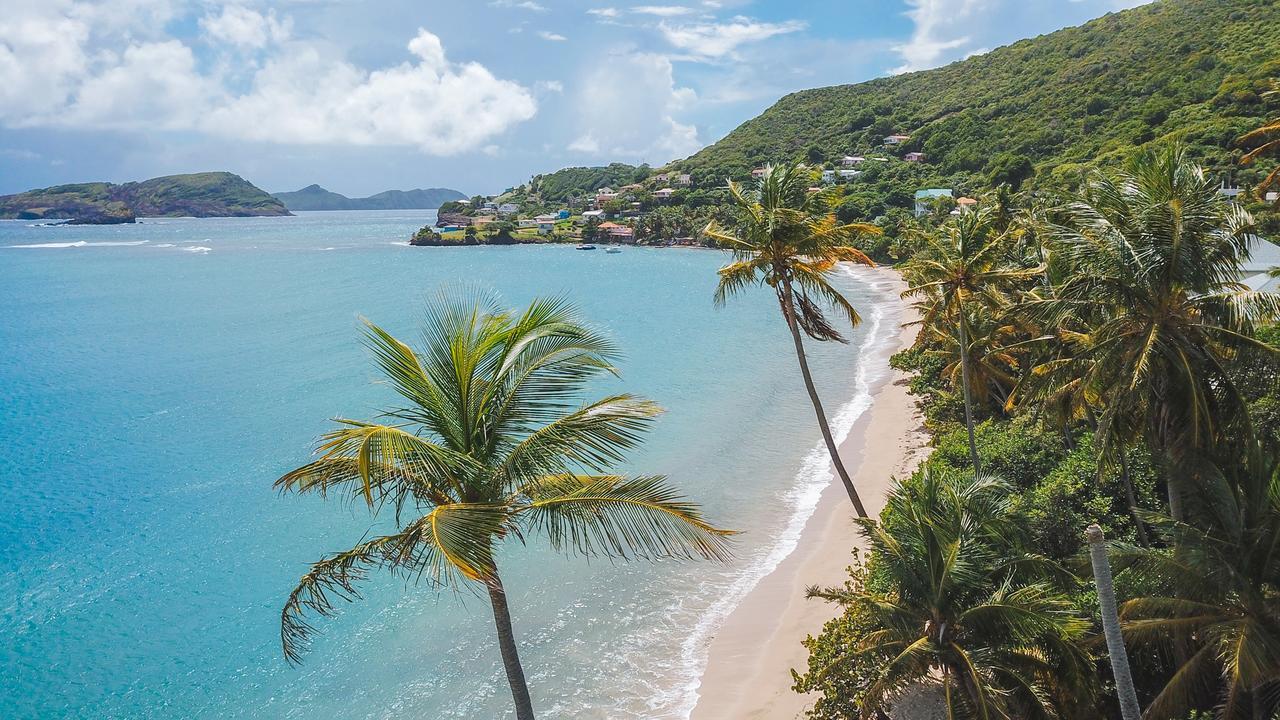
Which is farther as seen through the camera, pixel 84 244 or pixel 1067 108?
pixel 84 244

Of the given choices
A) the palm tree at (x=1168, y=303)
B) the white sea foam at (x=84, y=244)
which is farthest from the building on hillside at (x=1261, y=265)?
the white sea foam at (x=84, y=244)

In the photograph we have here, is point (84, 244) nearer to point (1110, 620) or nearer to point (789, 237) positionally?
point (789, 237)

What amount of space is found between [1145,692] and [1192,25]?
360 feet

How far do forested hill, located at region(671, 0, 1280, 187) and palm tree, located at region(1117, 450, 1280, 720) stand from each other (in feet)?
141

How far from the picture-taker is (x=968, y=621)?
9000mm

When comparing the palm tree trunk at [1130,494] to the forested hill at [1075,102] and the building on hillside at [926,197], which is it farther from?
the building on hillside at [926,197]

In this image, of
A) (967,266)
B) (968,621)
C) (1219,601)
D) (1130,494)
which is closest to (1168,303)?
(1219,601)

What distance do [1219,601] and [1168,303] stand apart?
355cm

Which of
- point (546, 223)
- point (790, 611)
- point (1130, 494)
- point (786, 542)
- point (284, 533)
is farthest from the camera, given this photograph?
point (546, 223)

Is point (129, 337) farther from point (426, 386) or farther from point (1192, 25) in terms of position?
point (1192, 25)

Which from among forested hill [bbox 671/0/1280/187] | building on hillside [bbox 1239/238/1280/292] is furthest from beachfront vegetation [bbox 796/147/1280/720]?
forested hill [bbox 671/0/1280/187]

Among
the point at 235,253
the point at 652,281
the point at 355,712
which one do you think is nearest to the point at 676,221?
the point at 652,281

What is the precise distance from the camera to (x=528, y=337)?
25.3 feet

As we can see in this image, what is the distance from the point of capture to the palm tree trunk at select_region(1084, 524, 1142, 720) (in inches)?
210
